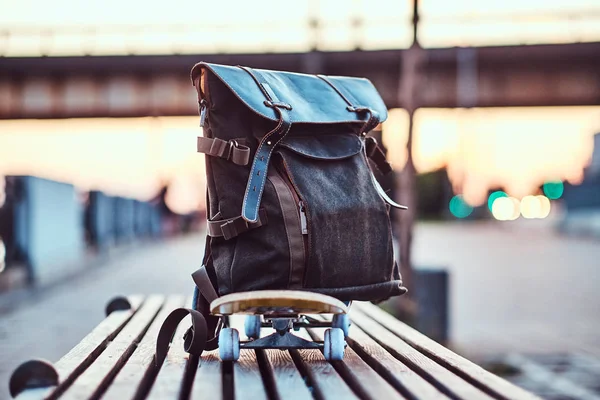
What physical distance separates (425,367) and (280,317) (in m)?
0.65

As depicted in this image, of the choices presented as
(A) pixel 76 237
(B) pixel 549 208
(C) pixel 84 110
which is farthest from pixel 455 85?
(B) pixel 549 208

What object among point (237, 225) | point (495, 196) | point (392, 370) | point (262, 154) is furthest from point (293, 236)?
point (495, 196)

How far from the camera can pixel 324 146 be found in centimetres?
308

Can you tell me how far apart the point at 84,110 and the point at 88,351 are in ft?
95.0

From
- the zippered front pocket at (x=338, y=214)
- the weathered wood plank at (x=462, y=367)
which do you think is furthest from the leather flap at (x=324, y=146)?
the weathered wood plank at (x=462, y=367)

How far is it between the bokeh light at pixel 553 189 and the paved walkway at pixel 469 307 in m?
81.3

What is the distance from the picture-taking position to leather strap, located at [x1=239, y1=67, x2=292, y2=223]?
276 centimetres

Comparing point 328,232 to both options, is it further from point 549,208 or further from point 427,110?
point 549,208

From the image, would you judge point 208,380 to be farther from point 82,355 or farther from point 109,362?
point 82,355

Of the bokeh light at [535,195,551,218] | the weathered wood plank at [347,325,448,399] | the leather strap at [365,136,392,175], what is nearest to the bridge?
the leather strap at [365,136,392,175]

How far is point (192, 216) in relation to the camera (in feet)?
149

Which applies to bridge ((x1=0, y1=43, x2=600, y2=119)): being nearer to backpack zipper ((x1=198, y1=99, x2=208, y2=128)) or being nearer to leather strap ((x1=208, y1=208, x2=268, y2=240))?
backpack zipper ((x1=198, y1=99, x2=208, y2=128))

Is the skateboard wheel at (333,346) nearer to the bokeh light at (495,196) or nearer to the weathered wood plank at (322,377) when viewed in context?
the weathered wood plank at (322,377)

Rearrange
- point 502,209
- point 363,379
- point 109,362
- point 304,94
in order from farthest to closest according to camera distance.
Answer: point 502,209 → point 304,94 → point 109,362 → point 363,379
